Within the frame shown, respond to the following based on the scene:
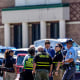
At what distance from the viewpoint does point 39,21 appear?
132ft

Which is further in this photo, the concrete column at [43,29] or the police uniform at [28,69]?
the concrete column at [43,29]

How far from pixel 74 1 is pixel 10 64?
29.2 metres

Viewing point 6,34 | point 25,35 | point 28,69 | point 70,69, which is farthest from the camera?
point 6,34

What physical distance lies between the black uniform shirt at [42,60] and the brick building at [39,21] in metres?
28.8

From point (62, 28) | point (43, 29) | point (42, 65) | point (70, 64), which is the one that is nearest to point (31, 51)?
point (42, 65)

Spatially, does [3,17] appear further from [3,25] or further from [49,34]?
[49,34]

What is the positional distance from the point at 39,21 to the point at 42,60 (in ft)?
100.0

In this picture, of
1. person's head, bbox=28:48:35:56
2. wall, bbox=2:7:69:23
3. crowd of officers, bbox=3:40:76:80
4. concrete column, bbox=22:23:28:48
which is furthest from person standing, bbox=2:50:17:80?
concrete column, bbox=22:23:28:48

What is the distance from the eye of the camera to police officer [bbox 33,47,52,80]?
991 centimetres

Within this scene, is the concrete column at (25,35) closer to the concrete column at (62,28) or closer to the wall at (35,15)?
the wall at (35,15)

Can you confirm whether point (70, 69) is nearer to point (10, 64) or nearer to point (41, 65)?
point (41, 65)

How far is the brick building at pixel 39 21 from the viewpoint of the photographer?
39.1 meters

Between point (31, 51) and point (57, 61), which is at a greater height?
point (31, 51)

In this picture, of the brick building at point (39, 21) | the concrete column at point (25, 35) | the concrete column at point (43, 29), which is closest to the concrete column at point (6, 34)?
the brick building at point (39, 21)
